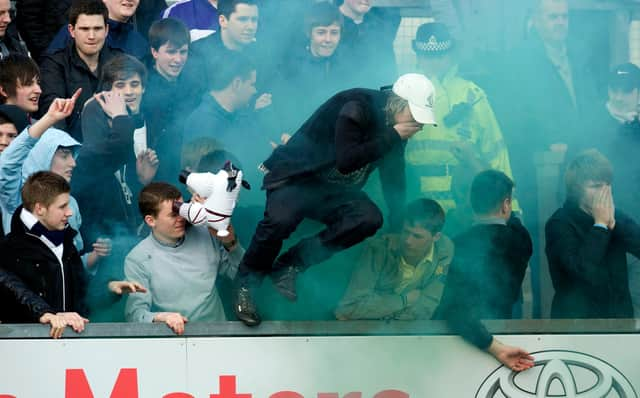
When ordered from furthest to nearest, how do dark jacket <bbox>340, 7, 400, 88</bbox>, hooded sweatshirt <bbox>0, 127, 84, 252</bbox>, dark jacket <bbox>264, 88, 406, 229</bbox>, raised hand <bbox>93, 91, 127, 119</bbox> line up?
dark jacket <bbox>340, 7, 400, 88</bbox>, raised hand <bbox>93, 91, 127, 119</bbox>, hooded sweatshirt <bbox>0, 127, 84, 252</bbox>, dark jacket <bbox>264, 88, 406, 229</bbox>

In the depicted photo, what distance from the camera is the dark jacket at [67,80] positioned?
611cm

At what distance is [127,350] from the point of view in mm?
5227

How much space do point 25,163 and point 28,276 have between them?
665 mm

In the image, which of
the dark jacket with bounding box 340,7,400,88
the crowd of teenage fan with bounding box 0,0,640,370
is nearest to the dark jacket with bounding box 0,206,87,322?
the crowd of teenage fan with bounding box 0,0,640,370

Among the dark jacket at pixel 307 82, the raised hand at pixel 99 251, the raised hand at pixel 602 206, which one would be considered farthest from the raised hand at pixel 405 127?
the raised hand at pixel 99 251

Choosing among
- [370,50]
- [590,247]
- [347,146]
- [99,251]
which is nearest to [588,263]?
[590,247]

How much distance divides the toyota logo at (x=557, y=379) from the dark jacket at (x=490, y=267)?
0.31 meters

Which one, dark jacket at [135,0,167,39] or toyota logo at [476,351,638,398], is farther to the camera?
dark jacket at [135,0,167,39]

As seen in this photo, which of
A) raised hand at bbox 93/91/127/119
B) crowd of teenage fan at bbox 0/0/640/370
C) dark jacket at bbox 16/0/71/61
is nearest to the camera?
crowd of teenage fan at bbox 0/0/640/370

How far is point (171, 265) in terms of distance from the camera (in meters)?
5.46

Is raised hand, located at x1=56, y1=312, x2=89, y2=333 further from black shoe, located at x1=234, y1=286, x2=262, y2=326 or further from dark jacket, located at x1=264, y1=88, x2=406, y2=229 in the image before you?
dark jacket, located at x1=264, y1=88, x2=406, y2=229

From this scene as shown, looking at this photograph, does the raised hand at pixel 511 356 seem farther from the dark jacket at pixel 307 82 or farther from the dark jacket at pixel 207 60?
the dark jacket at pixel 207 60

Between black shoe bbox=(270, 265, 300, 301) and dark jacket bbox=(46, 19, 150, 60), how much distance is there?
163cm

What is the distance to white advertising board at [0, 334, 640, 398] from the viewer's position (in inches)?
205
